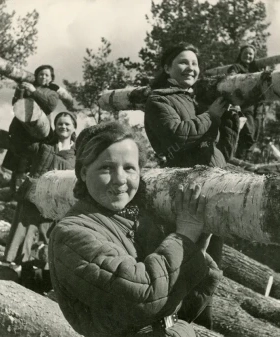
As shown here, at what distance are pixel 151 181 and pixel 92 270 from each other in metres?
1.20

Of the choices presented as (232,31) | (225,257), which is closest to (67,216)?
(225,257)

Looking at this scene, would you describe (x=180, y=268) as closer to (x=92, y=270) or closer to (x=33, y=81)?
(x=92, y=270)

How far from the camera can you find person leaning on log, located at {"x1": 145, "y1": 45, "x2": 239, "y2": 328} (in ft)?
11.7

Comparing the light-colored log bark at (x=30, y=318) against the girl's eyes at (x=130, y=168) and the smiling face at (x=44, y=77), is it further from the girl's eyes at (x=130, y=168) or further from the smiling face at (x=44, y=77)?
the smiling face at (x=44, y=77)

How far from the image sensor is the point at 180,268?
1.99 metres

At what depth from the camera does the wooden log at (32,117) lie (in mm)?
7695

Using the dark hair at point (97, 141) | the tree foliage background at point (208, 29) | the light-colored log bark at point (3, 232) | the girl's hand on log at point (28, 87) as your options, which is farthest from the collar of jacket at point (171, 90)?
the tree foliage background at point (208, 29)

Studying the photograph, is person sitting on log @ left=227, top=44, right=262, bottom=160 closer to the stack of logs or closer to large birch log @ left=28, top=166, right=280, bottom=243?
the stack of logs

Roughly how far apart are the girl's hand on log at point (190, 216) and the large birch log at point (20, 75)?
6750mm

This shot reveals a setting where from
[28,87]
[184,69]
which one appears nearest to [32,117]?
[28,87]

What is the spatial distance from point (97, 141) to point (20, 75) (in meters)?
6.66

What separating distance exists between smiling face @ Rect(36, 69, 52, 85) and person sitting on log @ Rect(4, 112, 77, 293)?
6.22 ft

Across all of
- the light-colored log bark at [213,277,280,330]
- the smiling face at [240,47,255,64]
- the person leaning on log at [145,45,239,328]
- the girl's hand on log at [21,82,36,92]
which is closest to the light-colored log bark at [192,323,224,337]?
the person leaning on log at [145,45,239,328]

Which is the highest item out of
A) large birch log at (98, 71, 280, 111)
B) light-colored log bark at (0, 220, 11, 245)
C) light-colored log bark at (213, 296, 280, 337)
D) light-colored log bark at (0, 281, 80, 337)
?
large birch log at (98, 71, 280, 111)
